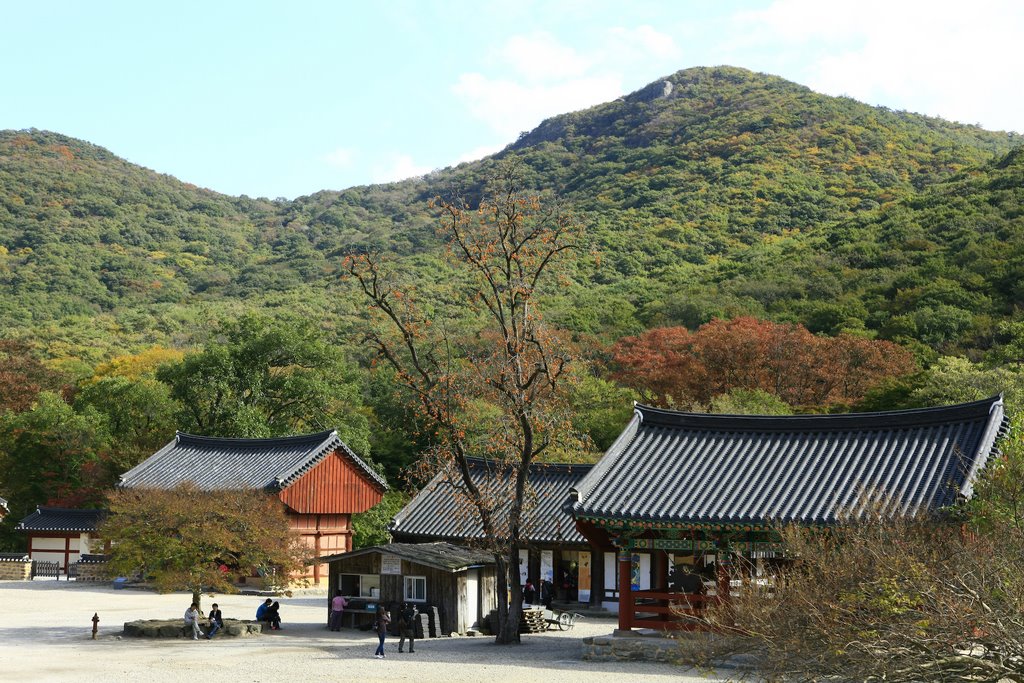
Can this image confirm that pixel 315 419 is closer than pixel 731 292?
Yes

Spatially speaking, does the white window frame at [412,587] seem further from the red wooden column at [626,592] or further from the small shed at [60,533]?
the small shed at [60,533]

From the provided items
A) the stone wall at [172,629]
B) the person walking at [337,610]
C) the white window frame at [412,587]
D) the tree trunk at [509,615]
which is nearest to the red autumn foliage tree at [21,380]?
the stone wall at [172,629]

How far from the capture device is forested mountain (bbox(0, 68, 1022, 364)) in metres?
72.2

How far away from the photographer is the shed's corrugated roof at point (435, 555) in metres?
29.0

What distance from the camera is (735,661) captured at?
73.3ft

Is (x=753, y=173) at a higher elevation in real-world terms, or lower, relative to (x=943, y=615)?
higher

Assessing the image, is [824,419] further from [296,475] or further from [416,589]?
[296,475]

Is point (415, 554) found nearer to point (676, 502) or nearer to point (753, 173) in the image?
point (676, 502)

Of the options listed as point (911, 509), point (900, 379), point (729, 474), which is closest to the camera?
point (911, 509)

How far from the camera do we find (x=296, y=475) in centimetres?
4375

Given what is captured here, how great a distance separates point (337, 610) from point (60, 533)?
25.9m

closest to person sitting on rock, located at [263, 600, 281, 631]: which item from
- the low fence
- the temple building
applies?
the temple building

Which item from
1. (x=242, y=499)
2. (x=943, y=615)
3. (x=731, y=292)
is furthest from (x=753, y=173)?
(x=943, y=615)

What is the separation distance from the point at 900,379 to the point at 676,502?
30329 millimetres
